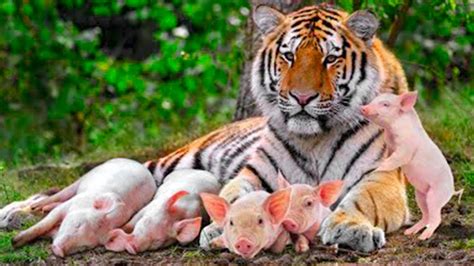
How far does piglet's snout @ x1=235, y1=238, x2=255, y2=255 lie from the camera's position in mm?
5699

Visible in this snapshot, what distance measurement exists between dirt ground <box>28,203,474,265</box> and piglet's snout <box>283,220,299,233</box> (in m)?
0.09

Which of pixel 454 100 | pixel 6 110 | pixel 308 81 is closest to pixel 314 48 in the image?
pixel 308 81

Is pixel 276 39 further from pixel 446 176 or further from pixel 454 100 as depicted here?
pixel 454 100

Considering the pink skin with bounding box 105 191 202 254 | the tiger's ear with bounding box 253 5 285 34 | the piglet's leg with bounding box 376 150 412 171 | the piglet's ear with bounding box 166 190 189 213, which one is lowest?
the pink skin with bounding box 105 191 202 254

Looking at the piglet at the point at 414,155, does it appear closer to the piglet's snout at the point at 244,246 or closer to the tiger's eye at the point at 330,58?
the tiger's eye at the point at 330,58

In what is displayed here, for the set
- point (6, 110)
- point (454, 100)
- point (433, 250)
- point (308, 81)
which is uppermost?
point (308, 81)

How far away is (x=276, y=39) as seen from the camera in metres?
6.91

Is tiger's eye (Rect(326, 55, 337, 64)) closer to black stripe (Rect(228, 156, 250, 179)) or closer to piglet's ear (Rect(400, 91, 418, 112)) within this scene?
piglet's ear (Rect(400, 91, 418, 112))

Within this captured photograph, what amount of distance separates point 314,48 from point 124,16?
731cm

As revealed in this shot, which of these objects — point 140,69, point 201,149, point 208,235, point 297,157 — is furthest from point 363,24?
point 140,69

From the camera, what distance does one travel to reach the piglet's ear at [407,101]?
610cm

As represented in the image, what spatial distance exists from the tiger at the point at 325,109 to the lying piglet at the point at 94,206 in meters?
0.47

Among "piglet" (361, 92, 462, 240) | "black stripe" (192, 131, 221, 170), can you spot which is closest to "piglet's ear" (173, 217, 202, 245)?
"piglet" (361, 92, 462, 240)

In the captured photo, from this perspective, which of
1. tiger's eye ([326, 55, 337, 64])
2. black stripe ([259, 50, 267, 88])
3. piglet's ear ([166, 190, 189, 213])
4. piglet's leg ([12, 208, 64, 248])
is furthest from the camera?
black stripe ([259, 50, 267, 88])
